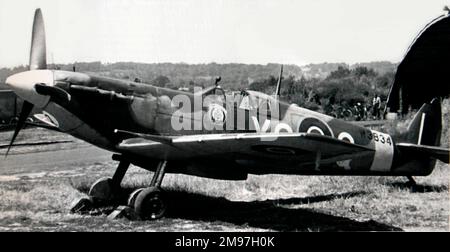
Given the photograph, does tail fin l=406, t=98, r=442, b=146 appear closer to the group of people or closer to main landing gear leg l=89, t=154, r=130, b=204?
main landing gear leg l=89, t=154, r=130, b=204

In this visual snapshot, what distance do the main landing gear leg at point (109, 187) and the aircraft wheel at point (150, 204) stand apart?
1.15 m

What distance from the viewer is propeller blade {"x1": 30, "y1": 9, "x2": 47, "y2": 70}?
6652 mm

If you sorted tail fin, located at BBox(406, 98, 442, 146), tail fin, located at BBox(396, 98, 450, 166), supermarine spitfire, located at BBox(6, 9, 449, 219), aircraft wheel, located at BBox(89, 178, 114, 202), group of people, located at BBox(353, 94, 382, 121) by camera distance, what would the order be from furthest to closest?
1. group of people, located at BBox(353, 94, 382, 121)
2. tail fin, located at BBox(406, 98, 442, 146)
3. tail fin, located at BBox(396, 98, 450, 166)
4. aircraft wheel, located at BBox(89, 178, 114, 202)
5. supermarine spitfire, located at BBox(6, 9, 449, 219)

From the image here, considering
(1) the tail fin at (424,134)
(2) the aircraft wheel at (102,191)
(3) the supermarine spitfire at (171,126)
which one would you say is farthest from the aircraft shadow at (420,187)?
(2) the aircraft wheel at (102,191)

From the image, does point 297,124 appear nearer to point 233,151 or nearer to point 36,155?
point 233,151

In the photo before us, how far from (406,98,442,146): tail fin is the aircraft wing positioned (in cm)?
337

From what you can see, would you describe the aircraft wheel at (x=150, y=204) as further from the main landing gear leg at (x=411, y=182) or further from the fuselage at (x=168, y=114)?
the main landing gear leg at (x=411, y=182)

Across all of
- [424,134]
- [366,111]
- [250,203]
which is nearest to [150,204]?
[250,203]

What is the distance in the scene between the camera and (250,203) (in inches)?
→ 320

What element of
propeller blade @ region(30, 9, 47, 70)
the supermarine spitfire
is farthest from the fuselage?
propeller blade @ region(30, 9, 47, 70)

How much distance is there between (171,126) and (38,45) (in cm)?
216

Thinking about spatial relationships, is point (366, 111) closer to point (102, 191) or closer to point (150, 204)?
point (102, 191)
